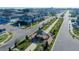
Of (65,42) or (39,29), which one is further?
(39,29)

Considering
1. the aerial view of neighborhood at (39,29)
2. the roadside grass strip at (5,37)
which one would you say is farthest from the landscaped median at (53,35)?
the roadside grass strip at (5,37)

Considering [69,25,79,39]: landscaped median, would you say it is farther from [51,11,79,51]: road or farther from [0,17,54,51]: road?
[0,17,54,51]: road

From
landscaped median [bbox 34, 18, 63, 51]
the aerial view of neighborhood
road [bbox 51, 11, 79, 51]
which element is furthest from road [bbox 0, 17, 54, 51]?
road [bbox 51, 11, 79, 51]

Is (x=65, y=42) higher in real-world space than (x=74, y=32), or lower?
lower

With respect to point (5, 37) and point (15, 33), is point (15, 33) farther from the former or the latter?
point (5, 37)

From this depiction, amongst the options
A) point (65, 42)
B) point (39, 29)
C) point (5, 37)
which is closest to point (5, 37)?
point (5, 37)

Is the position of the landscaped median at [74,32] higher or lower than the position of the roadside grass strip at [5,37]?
higher

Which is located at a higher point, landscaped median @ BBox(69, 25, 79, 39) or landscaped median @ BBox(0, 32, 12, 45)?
landscaped median @ BBox(69, 25, 79, 39)

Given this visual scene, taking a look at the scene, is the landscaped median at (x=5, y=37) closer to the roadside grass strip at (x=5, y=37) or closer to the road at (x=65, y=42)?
the roadside grass strip at (x=5, y=37)
